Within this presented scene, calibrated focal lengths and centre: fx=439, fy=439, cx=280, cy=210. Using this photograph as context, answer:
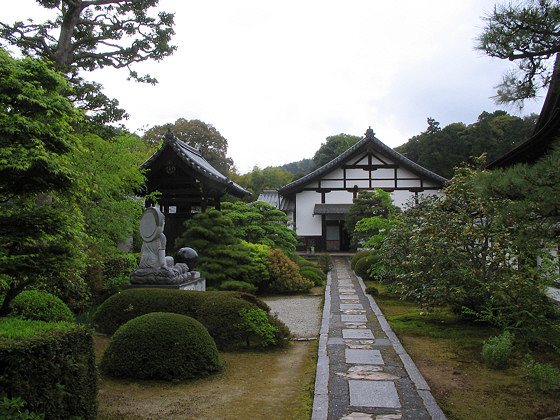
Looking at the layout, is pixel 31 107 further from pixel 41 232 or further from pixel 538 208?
pixel 538 208

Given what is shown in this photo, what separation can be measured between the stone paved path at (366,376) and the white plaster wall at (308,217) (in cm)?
1878

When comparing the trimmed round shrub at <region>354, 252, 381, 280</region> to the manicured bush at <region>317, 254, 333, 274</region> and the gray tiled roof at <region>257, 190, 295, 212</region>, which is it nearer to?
the manicured bush at <region>317, 254, 333, 274</region>

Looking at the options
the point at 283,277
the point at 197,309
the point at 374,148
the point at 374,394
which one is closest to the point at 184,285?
the point at 197,309

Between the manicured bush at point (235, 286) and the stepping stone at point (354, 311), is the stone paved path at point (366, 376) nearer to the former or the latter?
the stepping stone at point (354, 311)

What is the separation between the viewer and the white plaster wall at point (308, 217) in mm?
28953

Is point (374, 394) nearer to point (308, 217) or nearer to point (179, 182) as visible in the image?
point (179, 182)

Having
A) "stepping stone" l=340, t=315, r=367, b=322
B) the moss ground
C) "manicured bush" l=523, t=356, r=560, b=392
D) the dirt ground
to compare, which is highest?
"manicured bush" l=523, t=356, r=560, b=392

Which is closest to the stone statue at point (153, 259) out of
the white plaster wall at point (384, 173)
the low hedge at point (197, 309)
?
the low hedge at point (197, 309)

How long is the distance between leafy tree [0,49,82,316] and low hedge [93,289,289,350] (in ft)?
10.3

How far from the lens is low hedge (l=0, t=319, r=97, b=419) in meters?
3.19

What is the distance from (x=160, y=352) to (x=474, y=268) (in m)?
5.69

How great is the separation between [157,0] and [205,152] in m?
27.7

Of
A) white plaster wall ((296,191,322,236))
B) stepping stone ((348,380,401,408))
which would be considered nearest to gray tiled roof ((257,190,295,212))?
white plaster wall ((296,191,322,236))

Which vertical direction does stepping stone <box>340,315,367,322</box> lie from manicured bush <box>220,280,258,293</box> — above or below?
below
